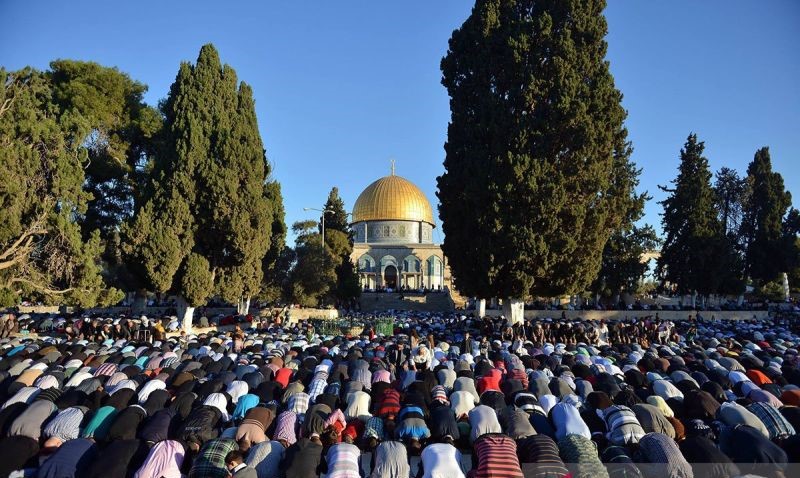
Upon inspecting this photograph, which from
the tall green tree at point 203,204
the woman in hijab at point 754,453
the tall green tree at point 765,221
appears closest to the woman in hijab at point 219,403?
the woman in hijab at point 754,453

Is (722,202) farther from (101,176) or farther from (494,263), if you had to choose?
(101,176)

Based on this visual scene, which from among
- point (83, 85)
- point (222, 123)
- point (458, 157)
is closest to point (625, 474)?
point (458, 157)

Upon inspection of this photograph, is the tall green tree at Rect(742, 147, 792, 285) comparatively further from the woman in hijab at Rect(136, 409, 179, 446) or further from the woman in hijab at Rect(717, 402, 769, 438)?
the woman in hijab at Rect(136, 409, 179, 446)

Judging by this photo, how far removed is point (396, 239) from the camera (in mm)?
52938

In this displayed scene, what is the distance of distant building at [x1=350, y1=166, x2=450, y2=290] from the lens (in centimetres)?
5128

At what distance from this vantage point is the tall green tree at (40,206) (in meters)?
13.2

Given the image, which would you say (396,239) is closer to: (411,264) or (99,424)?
(411,264)

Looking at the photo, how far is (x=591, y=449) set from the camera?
18.7 ft

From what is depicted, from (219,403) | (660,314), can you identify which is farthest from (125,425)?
(660,314)

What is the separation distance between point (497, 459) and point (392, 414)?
89.4 inches

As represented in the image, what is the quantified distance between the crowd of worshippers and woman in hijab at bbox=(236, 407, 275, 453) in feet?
0.07

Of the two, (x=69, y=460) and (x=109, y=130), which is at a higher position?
(x=109, y=130)

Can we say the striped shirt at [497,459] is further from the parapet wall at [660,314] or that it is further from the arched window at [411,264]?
the arched window at [411,264]

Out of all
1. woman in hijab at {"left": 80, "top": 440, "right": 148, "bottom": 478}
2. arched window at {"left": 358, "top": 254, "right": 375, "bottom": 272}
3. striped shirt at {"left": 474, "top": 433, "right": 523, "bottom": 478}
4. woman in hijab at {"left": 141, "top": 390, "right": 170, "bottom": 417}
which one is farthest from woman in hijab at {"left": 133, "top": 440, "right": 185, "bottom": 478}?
arched window at {"left": 358, "top": 254, "right": 375, "bottom": 272}
